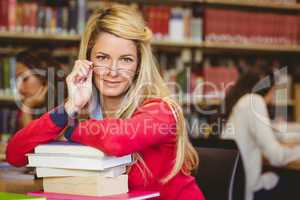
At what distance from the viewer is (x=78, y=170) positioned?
1434 millimetres

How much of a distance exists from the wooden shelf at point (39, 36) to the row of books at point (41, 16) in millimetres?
24

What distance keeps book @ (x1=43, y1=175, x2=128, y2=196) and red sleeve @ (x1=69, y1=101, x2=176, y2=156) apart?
7 centimetres

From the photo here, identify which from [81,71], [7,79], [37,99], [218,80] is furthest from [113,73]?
[218,80]

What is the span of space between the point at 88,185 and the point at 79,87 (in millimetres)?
312

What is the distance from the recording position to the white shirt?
306 cm

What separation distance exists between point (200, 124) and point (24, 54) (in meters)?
1.31

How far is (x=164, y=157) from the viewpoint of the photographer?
5.49ft

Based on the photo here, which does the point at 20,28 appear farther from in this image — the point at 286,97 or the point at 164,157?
the point at 164,157

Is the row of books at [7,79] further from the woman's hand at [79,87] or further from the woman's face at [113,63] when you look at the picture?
the woman's hand at [79,87]

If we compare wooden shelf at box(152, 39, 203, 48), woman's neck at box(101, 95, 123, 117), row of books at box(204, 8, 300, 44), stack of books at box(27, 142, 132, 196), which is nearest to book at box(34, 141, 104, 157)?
stack of books at box(27, 142, 132, 196)

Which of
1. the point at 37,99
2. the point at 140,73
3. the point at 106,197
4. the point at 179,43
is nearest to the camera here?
the point at 106,197

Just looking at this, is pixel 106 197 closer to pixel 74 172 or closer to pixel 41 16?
pixel 74 172

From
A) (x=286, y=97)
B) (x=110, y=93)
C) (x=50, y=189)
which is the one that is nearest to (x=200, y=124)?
(x=286, y=97)

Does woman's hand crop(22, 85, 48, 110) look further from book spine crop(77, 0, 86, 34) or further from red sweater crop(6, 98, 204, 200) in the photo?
red sweater crop(6, 98, 204, 200)
